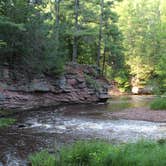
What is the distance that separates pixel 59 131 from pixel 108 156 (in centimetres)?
750

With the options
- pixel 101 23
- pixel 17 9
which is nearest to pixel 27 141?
pixel 17 9

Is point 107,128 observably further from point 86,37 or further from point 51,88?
point 86,37

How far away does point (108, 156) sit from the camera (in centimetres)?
898

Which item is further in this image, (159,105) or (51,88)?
(51,88)

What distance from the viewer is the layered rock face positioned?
81.3 feet

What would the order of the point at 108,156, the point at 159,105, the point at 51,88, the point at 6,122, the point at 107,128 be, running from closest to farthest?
the point at 108,156 < the point at 107,128 < the point at 6,122 < the point at 159,105 < the point at 51,88

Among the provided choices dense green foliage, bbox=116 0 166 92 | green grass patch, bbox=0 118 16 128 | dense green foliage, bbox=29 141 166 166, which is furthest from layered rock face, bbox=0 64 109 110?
dense green foliage, bbox=116 0 166 92

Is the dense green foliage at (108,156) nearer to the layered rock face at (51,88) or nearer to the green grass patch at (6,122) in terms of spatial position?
the green grass patch at (6,122)

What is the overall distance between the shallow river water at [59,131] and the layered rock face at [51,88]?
243 centimetres

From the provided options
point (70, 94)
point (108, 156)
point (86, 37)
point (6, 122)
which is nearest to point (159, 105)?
point (70, 94)

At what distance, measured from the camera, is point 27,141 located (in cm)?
1369

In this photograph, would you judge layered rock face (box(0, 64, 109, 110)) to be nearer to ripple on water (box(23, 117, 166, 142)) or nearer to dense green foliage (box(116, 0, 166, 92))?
ripple on water (box(23, 117, 166, 142))

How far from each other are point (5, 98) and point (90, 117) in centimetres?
573

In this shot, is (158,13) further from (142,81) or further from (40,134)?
(40,134)
